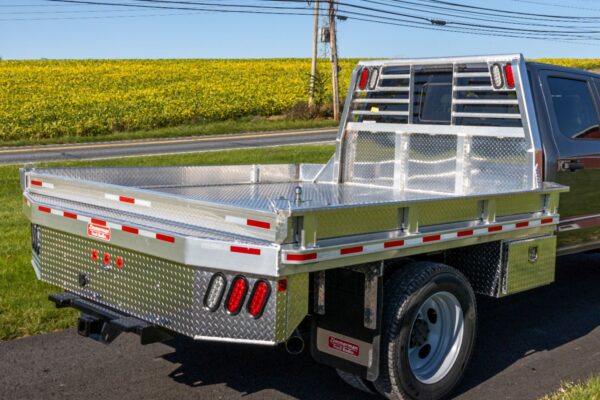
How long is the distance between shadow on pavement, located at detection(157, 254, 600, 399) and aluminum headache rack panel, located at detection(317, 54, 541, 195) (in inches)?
47.3

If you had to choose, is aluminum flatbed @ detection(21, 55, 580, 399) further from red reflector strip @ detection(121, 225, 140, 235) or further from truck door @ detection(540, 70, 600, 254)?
truck door @ detection(540, 70, 600, 254)

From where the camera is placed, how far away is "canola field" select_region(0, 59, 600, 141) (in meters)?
29.7

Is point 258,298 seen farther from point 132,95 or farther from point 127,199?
point 132,95

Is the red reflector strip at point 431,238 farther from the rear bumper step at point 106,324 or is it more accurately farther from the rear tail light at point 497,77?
the rear tail light at point 497,77

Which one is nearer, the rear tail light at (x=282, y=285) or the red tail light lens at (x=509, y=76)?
the rear tail light at (x=282, y=285)

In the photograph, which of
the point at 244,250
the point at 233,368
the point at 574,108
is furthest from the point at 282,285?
the point at 574,108

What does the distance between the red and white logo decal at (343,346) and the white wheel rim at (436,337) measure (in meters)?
0.46

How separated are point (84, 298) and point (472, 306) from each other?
7.97ft

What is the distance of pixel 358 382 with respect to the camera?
4305mm

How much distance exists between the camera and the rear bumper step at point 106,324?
3986 mm

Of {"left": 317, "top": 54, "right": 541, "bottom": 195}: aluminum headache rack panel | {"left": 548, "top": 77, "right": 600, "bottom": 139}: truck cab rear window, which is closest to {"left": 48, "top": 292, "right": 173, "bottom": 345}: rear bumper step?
{"left": 317, "top": 54, "right": 541, "bottom": 195}: aluminum headache rack panel

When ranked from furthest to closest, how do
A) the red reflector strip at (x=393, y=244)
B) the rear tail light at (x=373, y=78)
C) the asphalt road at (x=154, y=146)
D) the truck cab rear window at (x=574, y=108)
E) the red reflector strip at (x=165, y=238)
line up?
the asphalt road at (x=154, y=146) → the rear tail light at (x=373, y=78) → the truck cab rear window at (x=574, y=108) → the red reflector strip at (x=393, y=244) → the red reflector strip at (x=165, y=238)

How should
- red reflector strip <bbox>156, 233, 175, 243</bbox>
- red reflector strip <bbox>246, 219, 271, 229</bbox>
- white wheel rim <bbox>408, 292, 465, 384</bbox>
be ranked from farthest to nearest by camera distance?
white wheel rim <bbox>408, 292, 465, 384</bbox>, red reflector strip <bbox>156, 233, 175, 243</bbox>, red reflector strip <bbox>246, 219, 271, 229</bbox>

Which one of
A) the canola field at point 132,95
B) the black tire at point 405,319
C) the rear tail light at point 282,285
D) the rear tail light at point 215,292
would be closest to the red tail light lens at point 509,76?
the black tire at point 405,319
